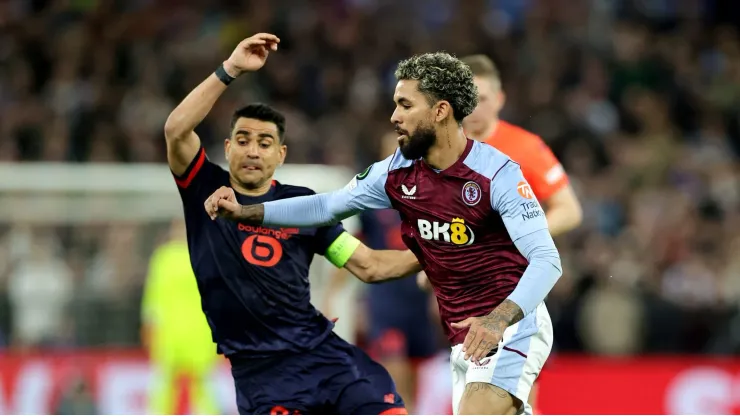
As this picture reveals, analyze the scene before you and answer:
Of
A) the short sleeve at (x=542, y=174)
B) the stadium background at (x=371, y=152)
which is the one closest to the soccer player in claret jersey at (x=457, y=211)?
the short sleeve at (x=542, y=174)

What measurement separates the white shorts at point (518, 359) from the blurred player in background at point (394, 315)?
13.2 feet

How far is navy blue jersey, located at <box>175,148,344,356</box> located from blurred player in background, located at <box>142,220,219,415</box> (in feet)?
15.8

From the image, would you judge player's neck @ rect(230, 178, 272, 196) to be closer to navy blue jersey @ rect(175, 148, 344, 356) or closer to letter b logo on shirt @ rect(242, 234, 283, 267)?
navy blue jersey @ rect(175, 148, 344, 356)

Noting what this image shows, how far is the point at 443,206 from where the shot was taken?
535cm

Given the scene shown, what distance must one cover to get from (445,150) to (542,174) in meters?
1.59

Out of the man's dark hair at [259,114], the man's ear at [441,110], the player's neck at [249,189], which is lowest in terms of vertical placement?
the player's neck at [249,189]

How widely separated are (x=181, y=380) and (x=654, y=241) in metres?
5.37

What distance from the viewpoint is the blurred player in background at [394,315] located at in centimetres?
966

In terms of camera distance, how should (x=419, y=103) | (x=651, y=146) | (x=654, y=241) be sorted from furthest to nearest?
1. (x=651, y=146)
2. (x=654, y=241)
3. (x=419, y=103)

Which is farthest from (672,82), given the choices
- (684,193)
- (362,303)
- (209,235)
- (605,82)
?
(209,235)

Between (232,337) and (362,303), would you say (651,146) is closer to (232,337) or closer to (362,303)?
(362,303)

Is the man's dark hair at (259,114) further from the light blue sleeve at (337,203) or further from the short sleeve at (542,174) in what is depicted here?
the short sleeve at (542,174)

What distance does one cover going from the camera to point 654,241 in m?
13.2

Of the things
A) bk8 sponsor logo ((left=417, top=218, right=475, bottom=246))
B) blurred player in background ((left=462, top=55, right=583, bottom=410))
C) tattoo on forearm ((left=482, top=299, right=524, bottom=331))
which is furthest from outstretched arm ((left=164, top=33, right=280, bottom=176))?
tattoo on forearm ((left=482, top=299, right=524, bottom=331))
